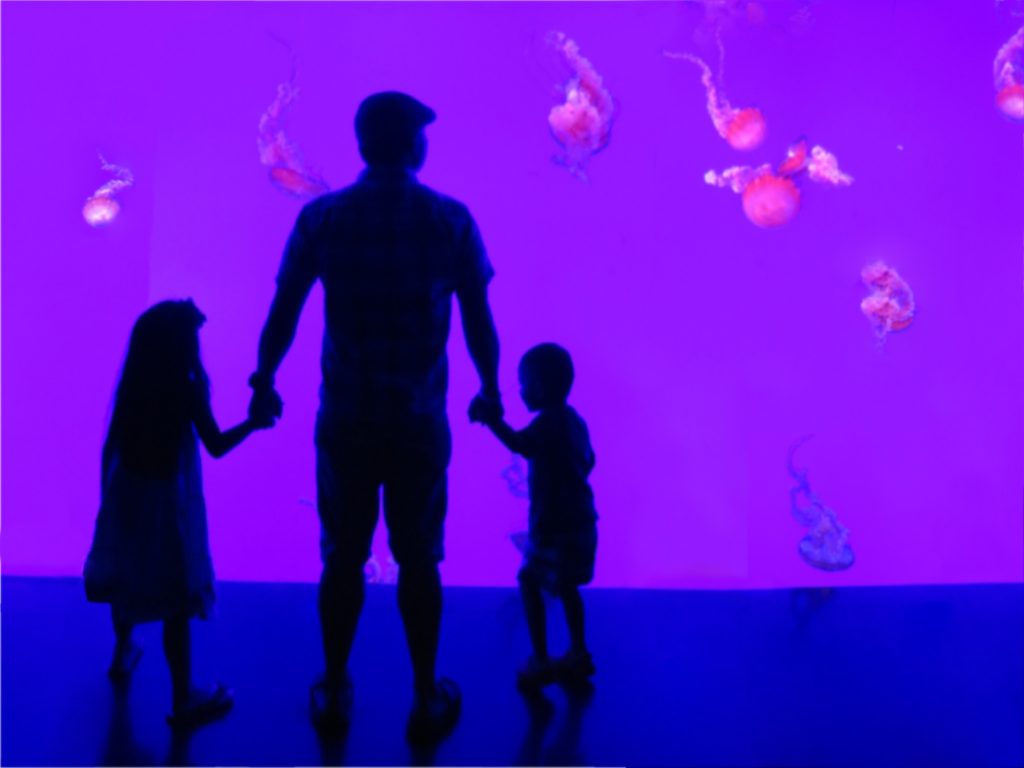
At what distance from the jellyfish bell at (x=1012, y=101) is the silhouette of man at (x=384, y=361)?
10.9ft

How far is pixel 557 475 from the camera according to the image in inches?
90.3

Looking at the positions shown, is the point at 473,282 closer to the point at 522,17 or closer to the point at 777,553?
the point at 777,553

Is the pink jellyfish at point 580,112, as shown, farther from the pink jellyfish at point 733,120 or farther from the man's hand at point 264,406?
the man's hand at point 264,406

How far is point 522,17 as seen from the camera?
4.32m

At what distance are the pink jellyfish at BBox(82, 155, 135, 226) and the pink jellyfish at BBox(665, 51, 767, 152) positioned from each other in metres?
3.09

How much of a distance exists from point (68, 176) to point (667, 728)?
4.16 m

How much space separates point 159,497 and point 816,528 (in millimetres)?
3136

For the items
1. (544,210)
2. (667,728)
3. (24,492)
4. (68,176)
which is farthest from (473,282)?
(24,492)

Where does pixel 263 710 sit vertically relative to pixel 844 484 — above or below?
below

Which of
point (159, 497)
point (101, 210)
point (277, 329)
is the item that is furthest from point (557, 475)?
point (101, 210)

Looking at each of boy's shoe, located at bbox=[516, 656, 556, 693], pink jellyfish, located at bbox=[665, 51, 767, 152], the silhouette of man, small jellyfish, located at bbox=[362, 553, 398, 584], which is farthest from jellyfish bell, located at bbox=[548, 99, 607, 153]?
boy's shoe, located at bbox=[516, 656, 556, 693]

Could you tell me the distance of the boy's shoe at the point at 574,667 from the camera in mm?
2303

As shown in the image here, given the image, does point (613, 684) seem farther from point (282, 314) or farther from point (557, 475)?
point (282, 314)

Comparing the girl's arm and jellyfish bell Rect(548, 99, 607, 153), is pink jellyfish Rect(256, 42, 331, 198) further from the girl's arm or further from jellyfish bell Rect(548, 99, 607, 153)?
the girl's arm
